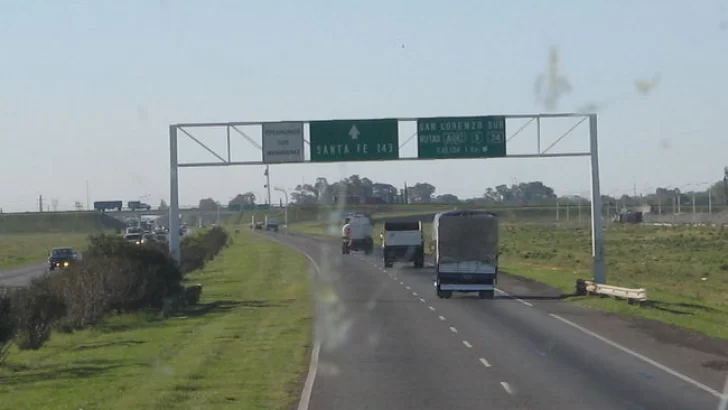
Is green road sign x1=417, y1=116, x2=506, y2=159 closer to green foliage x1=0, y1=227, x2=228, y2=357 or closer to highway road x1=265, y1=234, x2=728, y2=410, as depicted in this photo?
highway road x1=265, y1=234, x2=728, y2=410

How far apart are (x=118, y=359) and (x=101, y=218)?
13477cm

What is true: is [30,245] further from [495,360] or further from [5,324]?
[495,360]

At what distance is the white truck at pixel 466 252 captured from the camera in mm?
42812

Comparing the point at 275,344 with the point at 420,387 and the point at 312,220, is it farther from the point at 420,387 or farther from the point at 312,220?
the point at 312,220

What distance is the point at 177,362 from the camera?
2372cm

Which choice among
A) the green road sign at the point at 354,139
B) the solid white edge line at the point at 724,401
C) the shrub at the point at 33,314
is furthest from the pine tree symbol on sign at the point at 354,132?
the solid white edge line at the point at 724,401

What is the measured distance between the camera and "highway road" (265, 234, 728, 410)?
702 inches

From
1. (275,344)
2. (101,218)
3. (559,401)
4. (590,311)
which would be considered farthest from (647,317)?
(101,218)

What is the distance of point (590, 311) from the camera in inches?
1470

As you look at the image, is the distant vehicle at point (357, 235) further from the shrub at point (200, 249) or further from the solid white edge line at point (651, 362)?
the solid white edge line at point (651, 362)

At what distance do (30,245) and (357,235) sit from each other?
58442 millimetres

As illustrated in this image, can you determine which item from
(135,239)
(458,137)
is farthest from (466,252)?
(135,239)

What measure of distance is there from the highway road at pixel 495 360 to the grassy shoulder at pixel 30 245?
52920 millimetres

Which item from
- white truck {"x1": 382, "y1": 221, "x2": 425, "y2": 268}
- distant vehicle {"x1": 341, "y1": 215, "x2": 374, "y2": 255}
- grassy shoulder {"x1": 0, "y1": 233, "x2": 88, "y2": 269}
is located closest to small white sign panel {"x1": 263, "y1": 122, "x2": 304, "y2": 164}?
white truck {"x1": 382, "y1": 221, "x2": 425, "y2": 268}
